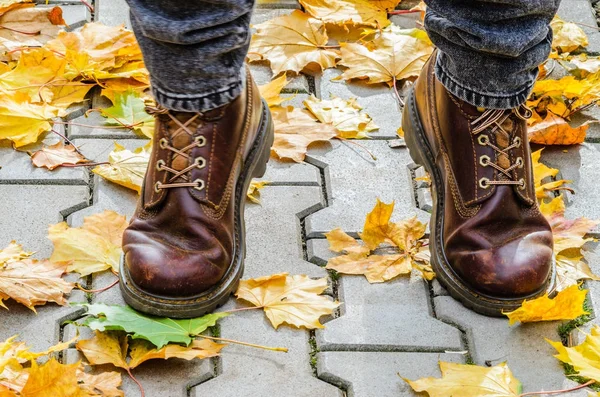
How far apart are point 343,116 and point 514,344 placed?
0.94m

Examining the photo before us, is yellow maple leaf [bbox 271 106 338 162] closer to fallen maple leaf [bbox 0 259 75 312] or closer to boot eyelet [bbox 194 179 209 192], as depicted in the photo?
boot eyelet [bbox 194 179 209 192]

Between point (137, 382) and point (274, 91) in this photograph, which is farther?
point (274, 91)

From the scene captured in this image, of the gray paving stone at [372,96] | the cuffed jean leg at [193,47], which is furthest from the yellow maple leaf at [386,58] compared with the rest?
the cuffed jean leg at [193,47]

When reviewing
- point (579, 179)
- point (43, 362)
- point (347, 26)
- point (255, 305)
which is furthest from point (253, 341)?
point (347, 26)

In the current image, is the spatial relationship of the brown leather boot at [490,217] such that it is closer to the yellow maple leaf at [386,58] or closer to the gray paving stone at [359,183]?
the gray paving stone at [359,183]

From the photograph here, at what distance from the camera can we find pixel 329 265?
6.81 ft

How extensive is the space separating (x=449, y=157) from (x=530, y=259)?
12.0 inches

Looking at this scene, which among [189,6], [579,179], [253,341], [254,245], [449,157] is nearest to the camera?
[189,6]

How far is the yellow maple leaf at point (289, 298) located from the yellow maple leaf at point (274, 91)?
723 mm

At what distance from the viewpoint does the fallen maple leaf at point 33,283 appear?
1909 mm

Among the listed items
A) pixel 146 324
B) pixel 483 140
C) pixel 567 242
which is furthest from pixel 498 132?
pixel 146 324

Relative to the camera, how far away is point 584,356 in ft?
5.86

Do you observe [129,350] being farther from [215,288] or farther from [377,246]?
[377,246]

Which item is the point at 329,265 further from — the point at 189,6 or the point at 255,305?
the point at 189,6
